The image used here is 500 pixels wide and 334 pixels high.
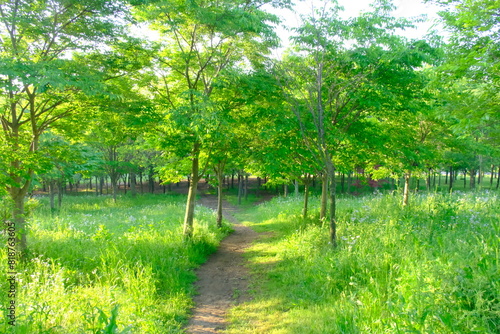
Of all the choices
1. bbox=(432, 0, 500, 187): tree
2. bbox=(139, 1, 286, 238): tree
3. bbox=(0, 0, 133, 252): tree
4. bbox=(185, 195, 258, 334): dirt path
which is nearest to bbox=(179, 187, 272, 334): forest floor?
bbox=(185, 195, 258, 334): dirt path

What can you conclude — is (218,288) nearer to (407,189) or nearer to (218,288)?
(218,288)

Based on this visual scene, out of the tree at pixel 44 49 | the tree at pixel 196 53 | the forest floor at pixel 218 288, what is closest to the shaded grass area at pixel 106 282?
the forest floor at pixel 218 288

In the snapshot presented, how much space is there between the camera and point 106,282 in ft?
17.3

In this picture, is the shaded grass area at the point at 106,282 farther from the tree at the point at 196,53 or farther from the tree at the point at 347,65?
the tree at the point at 347,65

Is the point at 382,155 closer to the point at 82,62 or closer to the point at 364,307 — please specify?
the point at 364,307

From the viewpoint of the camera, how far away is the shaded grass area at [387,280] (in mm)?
3240

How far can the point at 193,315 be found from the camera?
5113mm

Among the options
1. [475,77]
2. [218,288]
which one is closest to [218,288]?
[218,288]

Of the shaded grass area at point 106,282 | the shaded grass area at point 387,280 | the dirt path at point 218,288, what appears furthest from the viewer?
the dirt path at point 218,288

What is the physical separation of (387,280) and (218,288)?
12.2 ft

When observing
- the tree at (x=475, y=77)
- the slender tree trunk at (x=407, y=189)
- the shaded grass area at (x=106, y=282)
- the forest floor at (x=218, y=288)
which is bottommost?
the forest floor at (x=218, y=288)

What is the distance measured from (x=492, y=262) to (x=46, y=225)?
13.2 m

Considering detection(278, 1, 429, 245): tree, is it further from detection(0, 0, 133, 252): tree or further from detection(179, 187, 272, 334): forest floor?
detection(0, 0, 133, 252): tree

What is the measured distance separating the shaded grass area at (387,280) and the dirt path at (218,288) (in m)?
0.33
